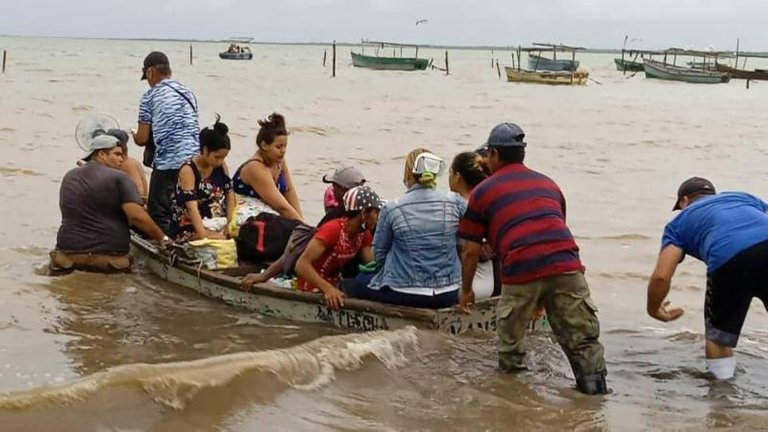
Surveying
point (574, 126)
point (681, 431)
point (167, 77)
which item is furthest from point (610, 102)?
point (681, 431)

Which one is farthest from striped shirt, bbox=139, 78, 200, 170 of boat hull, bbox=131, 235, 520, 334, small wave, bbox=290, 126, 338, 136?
small wave, bbox=290, 126, 338, 136

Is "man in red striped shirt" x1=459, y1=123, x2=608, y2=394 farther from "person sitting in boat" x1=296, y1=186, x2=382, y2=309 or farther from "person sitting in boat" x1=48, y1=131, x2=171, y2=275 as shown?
"person sitting in boat" x1=48, y1=131, x2=171, y2=275

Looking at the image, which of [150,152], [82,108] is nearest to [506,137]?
[150,152]

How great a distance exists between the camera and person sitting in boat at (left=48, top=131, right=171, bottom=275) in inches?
313

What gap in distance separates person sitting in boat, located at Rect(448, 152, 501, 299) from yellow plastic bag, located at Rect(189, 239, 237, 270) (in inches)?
85.4

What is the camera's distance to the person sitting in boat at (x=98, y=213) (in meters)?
7.94

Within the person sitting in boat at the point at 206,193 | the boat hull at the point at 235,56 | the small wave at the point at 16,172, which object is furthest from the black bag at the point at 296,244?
the boat hull at the point at 235,56

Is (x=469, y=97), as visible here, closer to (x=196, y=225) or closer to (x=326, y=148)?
(x=326, y=148)

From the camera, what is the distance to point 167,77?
868cm

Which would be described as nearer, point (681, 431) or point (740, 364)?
point (681, 431)

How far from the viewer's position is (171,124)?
8539 mm

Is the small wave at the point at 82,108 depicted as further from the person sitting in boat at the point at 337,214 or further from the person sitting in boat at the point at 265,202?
the person sitting in boat at the point at 337,214

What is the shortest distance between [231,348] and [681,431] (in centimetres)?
301

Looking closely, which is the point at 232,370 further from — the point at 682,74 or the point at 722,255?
the point at 682,74
